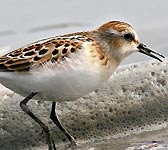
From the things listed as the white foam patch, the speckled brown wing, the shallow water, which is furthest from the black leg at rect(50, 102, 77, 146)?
the shallow water

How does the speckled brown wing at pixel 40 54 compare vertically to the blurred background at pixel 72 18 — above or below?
below

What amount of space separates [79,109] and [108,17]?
234cm

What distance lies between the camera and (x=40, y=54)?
4492 mm

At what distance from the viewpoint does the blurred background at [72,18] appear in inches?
275

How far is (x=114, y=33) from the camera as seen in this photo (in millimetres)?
4789

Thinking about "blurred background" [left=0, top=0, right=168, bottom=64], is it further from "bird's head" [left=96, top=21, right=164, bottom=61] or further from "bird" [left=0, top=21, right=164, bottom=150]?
"bird" [left=0, top=21, right=164, bottom=150]

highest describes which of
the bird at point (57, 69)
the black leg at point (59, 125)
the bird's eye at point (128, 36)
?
the bird's eye at point (128, 36)

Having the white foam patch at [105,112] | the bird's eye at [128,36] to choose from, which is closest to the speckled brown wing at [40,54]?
the bird's eye at [128,36]

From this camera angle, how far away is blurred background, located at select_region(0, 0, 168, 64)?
22.9 feet

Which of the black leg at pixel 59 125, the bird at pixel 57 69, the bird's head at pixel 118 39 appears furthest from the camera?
the black leg at pixel 59 125

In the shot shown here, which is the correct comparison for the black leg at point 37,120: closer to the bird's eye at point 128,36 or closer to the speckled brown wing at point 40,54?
the speckled brown wing at point 40,54

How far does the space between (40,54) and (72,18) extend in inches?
118

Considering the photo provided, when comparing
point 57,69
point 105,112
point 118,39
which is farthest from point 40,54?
point 105,112

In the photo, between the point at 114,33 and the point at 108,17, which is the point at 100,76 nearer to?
the point at 114,33
